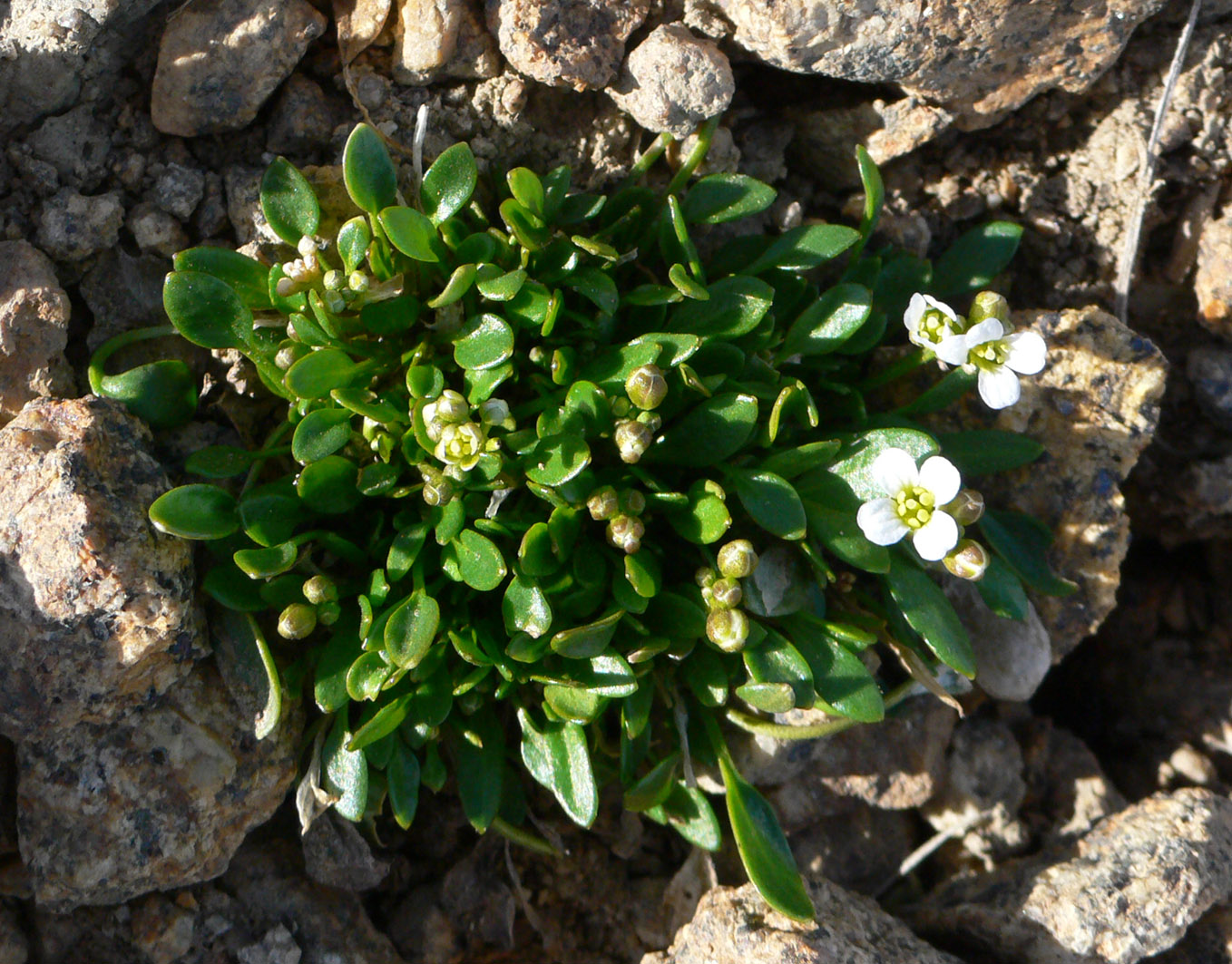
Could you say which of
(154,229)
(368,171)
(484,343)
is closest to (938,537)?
(484,343)

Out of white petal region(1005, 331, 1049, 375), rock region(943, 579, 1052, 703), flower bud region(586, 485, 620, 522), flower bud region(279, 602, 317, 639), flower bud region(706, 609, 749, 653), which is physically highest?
flower bud region(279, 602, 317, 639)

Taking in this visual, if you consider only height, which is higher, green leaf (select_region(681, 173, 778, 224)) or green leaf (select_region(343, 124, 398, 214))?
green leaf (select_region(343, 124, 398, 214))

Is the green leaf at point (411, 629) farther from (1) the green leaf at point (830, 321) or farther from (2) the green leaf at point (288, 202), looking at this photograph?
(1) the green leaf at point (830, 321)

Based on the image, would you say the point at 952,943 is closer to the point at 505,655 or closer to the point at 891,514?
the point at 891,514

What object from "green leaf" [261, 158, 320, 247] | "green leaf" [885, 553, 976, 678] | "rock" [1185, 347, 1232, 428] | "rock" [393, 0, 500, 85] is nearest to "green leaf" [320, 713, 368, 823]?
"green leaf" [261, 158, 320, 247]

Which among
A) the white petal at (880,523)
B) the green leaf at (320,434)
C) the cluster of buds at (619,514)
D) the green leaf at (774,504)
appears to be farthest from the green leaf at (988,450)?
the green leaf at (320,434)

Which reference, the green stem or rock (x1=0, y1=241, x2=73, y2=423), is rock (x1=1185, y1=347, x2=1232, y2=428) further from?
rock (x1=0, y1=241, x2=73, y2=423)

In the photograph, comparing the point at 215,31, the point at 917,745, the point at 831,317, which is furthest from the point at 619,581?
the point at 215,31
